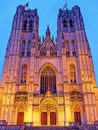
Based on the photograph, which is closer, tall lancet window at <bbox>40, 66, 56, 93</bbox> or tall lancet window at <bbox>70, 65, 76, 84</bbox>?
tall lancet window at <bbox>40, 66, 56, 93</bbox>

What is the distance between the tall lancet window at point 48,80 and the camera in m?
33.9

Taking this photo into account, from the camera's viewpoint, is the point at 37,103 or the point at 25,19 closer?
the point at 37,103

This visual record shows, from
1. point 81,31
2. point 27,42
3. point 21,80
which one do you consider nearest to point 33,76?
point 21,80

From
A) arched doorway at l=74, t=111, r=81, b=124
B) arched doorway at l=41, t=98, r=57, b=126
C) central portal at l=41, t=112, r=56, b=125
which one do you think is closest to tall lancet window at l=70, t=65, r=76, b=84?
arched doorway at l=74, t=111, r=81, b=124

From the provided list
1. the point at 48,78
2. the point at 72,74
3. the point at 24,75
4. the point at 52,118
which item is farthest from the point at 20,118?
the point at 72,74

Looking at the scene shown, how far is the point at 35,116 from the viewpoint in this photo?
30.4 m

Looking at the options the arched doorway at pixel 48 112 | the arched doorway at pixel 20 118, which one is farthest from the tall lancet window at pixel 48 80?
the arched doorway at pixel 20 118

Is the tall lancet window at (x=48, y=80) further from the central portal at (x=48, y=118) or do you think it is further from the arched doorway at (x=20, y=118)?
the arched doorway at (x=20, y=118)

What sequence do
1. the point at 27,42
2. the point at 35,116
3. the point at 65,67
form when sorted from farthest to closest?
the point at 27,42 → the point at 65,67 → the point at 35,116

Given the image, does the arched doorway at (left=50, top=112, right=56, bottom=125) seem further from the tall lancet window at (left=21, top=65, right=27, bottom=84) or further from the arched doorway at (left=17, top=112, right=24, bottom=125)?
the tall lancet window at (left=21, top=65, right=27, bottom=84)

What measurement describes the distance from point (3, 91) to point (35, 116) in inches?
284

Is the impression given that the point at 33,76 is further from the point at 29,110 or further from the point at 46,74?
the point at 29,110

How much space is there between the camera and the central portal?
101ft

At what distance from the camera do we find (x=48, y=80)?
114 ft
